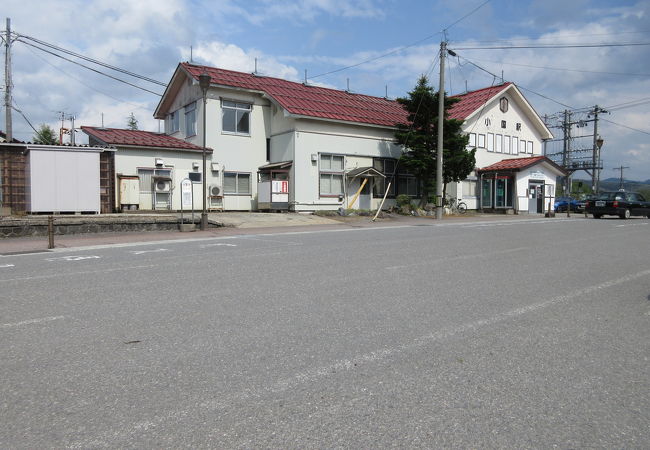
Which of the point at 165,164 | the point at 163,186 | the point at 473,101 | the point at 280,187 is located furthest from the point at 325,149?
the point at 473,101

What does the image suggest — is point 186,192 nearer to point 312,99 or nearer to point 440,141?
point 312,99

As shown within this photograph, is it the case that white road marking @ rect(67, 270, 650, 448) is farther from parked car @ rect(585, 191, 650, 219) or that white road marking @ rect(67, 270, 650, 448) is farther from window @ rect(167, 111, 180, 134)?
window @ rect(167, 111, 180, 134)

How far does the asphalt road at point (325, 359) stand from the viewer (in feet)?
9.22

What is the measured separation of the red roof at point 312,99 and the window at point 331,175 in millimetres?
2235

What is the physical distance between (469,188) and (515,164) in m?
3.52

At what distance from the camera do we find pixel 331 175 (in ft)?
88.8

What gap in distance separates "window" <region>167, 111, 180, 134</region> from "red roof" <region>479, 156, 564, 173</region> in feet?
67.3

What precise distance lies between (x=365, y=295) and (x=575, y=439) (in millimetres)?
3701

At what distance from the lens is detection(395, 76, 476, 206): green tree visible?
27969mm

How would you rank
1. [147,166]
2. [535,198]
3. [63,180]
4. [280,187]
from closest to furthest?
[63,180] → [147,166] → [280,187] → [535,198]

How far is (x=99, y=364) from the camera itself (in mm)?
3807

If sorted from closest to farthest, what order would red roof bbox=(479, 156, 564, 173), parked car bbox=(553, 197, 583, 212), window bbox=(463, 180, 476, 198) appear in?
1. red roof bbox=(479, 156, 564, 173)
2. window bbox=(463, 180, 476, 198)
3. parked car bbox=(553, 197, 583, 212)

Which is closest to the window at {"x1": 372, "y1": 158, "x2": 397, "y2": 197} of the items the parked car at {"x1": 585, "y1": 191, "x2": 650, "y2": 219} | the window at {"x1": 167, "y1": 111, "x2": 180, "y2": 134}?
the parked car at {"x1": 585, "y1": 191, "x2": 650, "y2": 219}

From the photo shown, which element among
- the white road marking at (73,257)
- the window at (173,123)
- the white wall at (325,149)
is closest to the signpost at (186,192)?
the white wall at (325,149)
